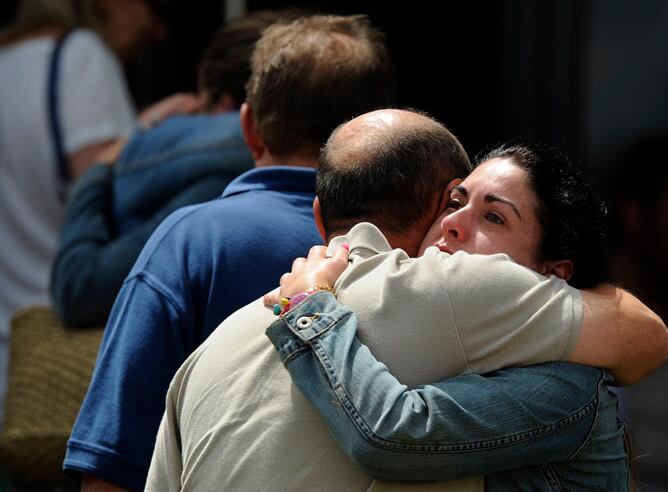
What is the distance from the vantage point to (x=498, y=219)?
5.97ft

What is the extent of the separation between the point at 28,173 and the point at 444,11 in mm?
1835

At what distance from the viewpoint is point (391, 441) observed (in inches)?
63.2

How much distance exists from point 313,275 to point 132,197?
4.52 feet

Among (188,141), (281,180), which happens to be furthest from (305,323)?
(188,141)

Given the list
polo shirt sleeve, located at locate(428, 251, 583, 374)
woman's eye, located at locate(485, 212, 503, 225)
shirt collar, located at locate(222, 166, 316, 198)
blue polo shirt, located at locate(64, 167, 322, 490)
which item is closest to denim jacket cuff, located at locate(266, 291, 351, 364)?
polo shirt sleeve, located at locate(428, 251, 583, 374)

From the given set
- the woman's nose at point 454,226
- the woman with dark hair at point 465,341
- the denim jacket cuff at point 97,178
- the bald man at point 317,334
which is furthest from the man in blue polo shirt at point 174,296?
the denim jacket cuff at point 97,178

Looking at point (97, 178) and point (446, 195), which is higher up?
point (446, 195)

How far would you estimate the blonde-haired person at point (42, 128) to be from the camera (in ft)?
13.2

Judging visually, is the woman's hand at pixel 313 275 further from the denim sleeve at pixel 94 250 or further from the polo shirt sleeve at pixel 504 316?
the denim sleeve at pixel 94 250

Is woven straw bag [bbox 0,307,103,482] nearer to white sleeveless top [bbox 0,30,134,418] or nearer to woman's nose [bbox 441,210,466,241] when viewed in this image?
white sleeveless top [bbox 0,30,134,418]

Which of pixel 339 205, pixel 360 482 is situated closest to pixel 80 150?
pixel 339 205

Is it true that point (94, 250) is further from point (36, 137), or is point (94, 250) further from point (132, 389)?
point (36, 137)

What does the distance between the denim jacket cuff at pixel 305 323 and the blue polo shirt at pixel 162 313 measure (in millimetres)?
509

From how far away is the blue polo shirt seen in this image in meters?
2.20
